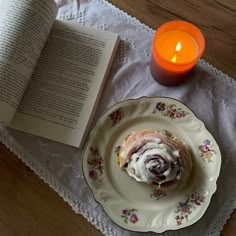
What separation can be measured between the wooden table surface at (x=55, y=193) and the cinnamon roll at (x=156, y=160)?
0.37ft

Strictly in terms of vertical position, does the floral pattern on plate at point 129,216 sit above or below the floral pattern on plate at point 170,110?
below

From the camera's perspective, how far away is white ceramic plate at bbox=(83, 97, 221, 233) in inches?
23.9

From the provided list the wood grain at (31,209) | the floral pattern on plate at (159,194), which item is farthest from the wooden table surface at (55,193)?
the floral pattern on plate at (159,194)

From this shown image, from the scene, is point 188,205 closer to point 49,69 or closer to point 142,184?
point 142,184

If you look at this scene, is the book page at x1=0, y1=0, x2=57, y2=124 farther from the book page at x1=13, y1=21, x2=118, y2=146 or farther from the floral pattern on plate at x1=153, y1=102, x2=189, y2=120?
the floral pattern on plate at x1=153, y1=102, x2=189, y2=120

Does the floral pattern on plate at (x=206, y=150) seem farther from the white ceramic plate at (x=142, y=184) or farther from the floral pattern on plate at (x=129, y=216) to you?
the floral pattern on plate at (x=129, y=216)

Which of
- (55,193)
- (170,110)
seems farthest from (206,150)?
(55,193)

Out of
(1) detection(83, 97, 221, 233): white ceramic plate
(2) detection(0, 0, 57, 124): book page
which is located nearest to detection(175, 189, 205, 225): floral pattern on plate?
(1) detection(83, 97, 221, 233): white ceramic plate

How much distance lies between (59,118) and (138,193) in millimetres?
175

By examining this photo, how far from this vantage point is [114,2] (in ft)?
2.38

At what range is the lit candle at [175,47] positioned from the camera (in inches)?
25.1

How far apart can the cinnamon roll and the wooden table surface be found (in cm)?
11

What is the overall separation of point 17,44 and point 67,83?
104mm

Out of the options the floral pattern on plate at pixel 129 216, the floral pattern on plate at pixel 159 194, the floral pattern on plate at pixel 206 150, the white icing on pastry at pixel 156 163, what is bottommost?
the floral pattern on plate at pixel 129 216
